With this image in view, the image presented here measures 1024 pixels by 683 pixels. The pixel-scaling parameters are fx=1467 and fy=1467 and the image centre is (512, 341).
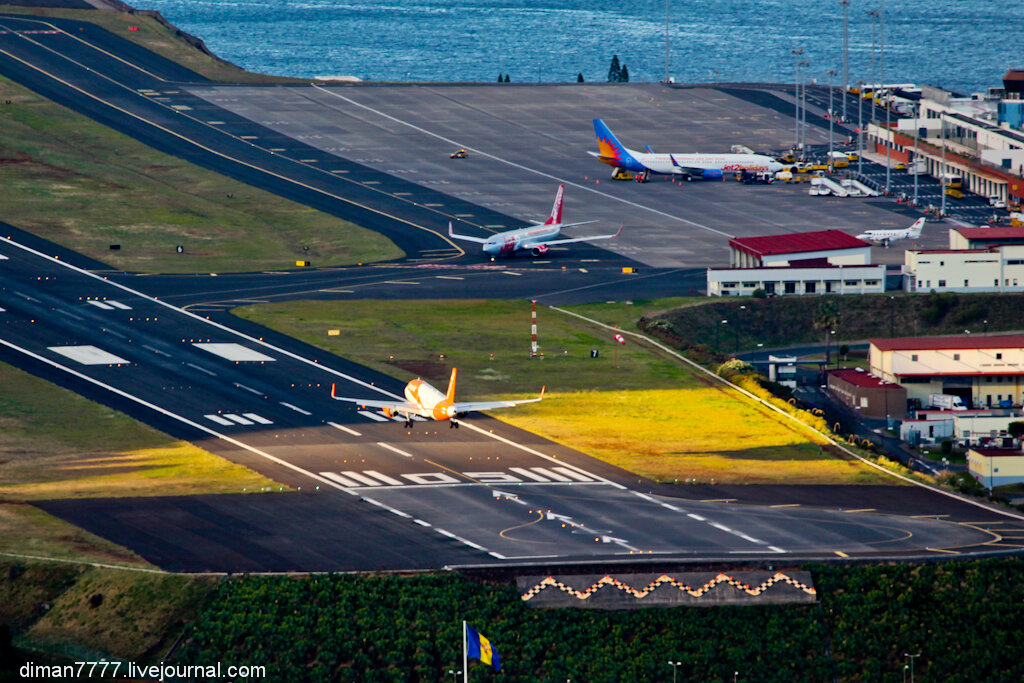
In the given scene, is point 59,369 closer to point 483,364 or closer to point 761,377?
point 483,364

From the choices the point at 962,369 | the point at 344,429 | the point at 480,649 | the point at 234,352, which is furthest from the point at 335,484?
the point at 962,369

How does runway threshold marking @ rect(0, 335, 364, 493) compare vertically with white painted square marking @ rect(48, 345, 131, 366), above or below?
below

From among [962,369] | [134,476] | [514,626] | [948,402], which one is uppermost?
[134,476]

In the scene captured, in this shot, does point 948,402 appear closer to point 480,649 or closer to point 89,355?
point 480,649

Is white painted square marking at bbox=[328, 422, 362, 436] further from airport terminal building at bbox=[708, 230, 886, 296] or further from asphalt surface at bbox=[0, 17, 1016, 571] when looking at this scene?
airport terminal building at bbox=[708, 230, 886, 296]

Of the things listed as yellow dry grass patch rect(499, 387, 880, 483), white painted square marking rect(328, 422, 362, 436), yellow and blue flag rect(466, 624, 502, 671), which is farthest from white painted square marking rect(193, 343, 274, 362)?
yellow and blue flag rect(466, 624, 502, 671)

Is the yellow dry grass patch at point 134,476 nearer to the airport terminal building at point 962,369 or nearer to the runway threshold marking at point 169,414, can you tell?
the runway threshold marking at point 169,414

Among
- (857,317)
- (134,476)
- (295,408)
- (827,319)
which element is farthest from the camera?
(857,317)
